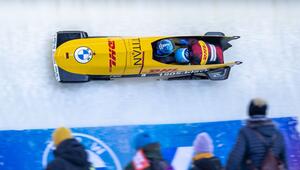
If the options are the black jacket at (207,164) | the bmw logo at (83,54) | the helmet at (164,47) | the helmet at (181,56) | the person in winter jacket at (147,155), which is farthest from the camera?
the helmet at (181,56)

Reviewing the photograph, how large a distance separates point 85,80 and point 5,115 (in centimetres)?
83

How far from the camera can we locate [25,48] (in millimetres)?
5625

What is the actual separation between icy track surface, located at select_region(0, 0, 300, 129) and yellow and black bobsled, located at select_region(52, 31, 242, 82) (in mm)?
154

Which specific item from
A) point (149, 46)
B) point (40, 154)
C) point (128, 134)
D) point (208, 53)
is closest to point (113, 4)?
point (149, 46)

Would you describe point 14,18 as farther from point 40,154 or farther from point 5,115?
point 40,154

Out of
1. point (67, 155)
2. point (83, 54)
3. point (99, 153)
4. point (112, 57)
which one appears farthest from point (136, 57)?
point (67, 155)

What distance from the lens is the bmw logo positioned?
542 centimetres

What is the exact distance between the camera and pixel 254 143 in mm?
3479

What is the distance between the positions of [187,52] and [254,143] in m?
2.55

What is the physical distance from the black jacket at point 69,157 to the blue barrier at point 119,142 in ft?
6.29

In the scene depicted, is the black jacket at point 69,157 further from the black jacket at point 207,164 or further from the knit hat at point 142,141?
the black jacket at point 207,164

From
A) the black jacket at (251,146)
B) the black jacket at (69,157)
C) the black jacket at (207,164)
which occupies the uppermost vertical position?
the black jacket at (69,157)

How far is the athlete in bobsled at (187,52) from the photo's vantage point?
5801mm

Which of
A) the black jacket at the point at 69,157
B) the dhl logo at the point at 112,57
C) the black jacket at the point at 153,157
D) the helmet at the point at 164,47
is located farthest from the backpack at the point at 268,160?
the helmet at the point at 164,47
